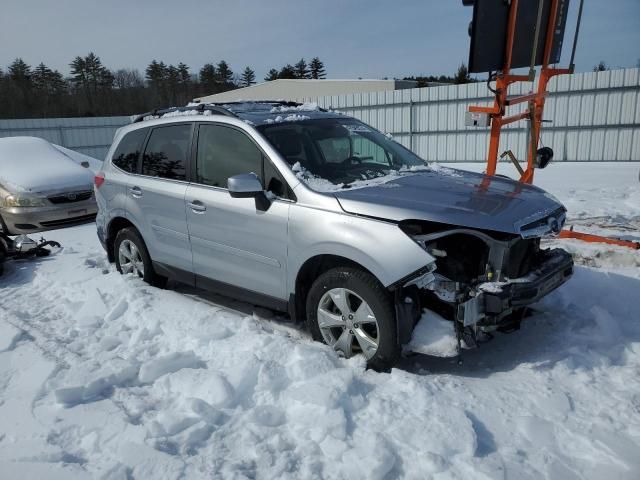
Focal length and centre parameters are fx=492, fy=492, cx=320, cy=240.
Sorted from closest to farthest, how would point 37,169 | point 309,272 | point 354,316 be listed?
point 354,316
point 309,272
point 37,169

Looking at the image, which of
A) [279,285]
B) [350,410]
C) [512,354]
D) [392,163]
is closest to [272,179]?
[279,285]

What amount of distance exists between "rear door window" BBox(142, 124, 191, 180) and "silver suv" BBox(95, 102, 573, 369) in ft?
0.06

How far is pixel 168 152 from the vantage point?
4746mm

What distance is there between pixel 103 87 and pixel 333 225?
68.6 m

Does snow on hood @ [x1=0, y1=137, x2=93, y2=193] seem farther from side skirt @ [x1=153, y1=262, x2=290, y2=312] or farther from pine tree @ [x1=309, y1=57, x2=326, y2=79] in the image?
pine tree @ [x1=309, y1=57, x2=326, y2=79]

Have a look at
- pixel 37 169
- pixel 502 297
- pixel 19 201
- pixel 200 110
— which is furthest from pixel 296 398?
pixel 37 169

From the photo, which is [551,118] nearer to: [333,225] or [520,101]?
[520,101]

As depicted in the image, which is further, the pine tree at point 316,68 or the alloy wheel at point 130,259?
the pine tree at point 316,68

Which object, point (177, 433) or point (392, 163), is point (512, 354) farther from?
point (177, 433)

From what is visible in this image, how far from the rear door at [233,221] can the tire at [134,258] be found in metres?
0.89

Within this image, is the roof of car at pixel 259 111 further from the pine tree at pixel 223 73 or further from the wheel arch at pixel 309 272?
the pine tree at pixel 223 73

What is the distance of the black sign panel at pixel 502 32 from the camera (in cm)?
511

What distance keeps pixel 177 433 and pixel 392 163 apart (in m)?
2.84

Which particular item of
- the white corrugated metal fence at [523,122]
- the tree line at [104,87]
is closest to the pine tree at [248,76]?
the tree line at [104,87]
